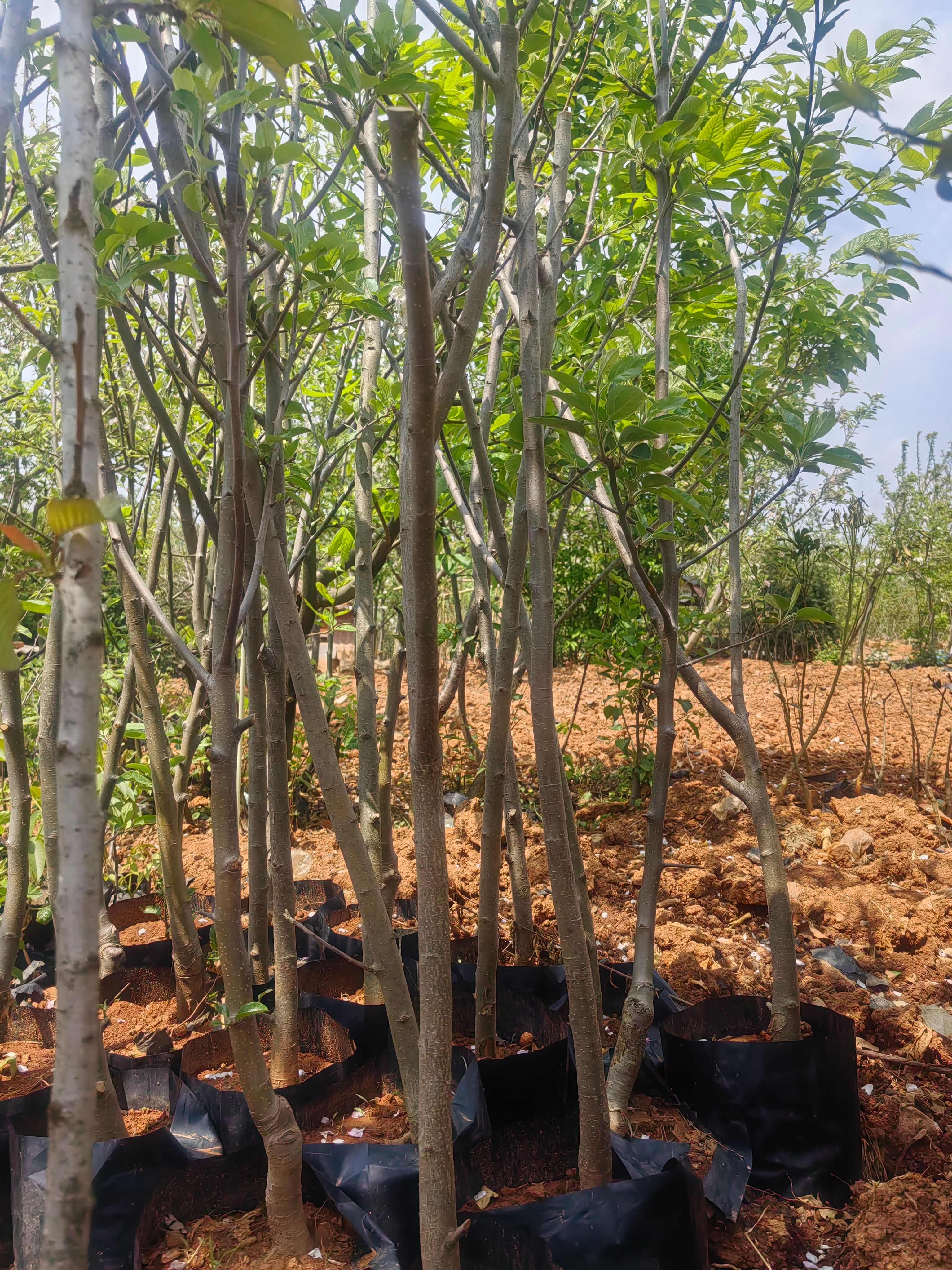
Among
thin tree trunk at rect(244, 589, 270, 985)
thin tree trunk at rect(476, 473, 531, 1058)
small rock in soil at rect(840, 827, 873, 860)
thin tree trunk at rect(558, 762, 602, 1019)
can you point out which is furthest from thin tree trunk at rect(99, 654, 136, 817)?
small rock in soil at rect(840, 827, 873, 860)

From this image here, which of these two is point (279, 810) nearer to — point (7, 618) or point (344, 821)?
point (344, 821)

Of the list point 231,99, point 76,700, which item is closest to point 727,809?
point 231,99

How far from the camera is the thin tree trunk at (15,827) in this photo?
217cm

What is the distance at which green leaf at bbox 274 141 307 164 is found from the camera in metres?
1.16

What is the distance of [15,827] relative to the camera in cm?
222

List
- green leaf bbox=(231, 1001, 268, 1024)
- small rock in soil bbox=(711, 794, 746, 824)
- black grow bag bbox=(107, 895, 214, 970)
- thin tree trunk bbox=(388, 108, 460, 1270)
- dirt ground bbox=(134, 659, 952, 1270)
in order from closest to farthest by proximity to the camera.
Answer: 1. thin tree trunk bbox=(388, 108, 460, 1270)
2. green leaf bbox=(231, 1001, 268, 1024)
3. dirt ground bbox=(134, 659, 952, 1270)
4. black grow bag bbox=(107, 895, 214, 970)
5. small rock in soil bbox=(711, 794, 746, 824)

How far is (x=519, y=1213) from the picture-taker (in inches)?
57.5

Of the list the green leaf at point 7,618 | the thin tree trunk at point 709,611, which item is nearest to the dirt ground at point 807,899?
the thin tree trunk at point 709,611

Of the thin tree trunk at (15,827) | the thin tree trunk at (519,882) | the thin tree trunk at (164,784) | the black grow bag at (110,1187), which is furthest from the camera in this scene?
the thin tree trunk at (519,882)

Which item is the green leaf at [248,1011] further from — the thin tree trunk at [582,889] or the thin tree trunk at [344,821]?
the thin tree trunk at [582,889]

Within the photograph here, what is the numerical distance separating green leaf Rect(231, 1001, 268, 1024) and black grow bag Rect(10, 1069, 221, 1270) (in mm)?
522

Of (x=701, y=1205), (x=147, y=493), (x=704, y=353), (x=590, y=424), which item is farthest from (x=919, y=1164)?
(x=704, y=353)

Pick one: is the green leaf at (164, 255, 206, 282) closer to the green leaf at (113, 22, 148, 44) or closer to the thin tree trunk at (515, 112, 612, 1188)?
the green leaf at (113, 22, 148, 44)

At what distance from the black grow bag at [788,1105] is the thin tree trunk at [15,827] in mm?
1745
